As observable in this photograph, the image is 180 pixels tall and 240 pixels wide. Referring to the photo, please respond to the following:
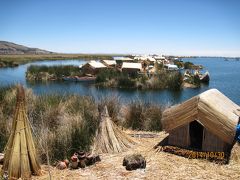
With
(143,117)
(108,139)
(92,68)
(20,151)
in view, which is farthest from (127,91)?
(20,151)

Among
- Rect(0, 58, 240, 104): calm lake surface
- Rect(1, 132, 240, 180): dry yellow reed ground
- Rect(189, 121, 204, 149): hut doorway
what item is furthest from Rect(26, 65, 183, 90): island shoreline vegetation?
Rect(1, 132, 240, 180): dry yellow reed ground

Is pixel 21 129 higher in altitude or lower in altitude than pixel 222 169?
higher

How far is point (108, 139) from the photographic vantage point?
22.4 feet

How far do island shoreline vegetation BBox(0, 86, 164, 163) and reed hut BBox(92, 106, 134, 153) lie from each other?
21cm

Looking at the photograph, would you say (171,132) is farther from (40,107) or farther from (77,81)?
(77,81)

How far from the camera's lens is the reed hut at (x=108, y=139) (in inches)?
263

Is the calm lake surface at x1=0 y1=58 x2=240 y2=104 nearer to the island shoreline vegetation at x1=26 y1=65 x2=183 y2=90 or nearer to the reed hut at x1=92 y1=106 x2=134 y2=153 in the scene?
the island shoreline vegetation at x1=26 y1=65 x2=183 y2=90

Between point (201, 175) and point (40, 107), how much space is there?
5640mm

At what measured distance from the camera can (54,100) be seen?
33.8 feet

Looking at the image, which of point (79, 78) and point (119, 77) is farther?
point (79, 78)

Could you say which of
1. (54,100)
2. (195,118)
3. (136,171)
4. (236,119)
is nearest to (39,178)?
(136,171)

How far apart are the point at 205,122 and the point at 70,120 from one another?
10.0ft

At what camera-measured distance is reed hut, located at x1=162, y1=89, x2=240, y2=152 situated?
619cm

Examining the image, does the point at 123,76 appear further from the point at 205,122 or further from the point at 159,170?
the point at 159,170
